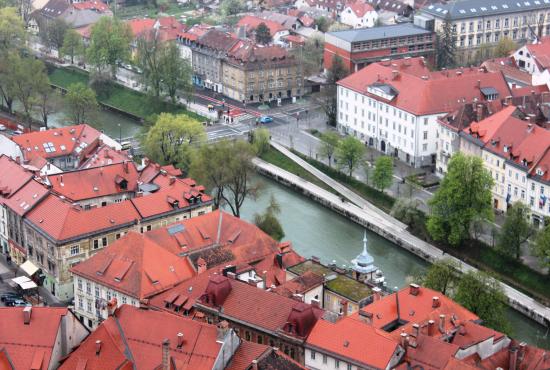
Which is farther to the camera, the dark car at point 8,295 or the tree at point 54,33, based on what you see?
the tree at point 54,33

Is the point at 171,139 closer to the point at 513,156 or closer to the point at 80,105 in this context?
the point at 80,105

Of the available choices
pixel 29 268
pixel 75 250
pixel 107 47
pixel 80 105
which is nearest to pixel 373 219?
pixel 75 250

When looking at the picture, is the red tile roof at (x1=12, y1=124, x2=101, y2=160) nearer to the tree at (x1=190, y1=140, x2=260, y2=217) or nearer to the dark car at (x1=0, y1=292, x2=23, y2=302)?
the tree at (x1=190, y1=140, x2=260, y2=217)

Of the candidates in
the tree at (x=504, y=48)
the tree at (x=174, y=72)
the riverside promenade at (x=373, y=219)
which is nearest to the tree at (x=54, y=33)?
the tree at (x=174, y=72)

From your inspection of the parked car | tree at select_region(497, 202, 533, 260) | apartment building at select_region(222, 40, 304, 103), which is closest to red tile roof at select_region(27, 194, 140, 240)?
tree at select_region(497, 202, 533, 260)

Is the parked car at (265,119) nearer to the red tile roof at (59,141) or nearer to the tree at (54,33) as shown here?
the red tile roof at (59,141)

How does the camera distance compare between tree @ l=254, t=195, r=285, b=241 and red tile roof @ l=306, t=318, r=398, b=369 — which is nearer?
red tile roof @ l=306, t=318, r=398, b=369
